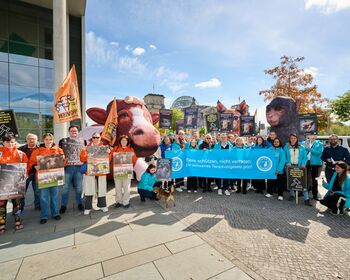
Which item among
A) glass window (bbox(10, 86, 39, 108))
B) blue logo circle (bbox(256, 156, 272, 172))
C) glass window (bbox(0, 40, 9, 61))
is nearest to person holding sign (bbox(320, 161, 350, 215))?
blue logo circle (bbox(256, 156, 272, 172))

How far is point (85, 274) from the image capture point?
242 centimetres

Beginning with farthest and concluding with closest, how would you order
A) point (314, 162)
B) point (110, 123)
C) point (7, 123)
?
point (110, 123), point (314, 162), point (7, 123)

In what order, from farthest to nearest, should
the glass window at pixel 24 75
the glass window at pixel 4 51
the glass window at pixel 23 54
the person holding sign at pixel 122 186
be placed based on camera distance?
the glass window at pixel 23 54 < the glass window at pixel 24 75 < the glass window at pixel 4 51 < the person holding sign at pixel 122 186

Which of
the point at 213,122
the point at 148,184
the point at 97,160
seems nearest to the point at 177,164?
the point at 148,184

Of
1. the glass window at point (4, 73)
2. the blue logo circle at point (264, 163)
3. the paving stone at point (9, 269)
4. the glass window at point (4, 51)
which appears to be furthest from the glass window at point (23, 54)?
the blue logo circle at point (264, 163)

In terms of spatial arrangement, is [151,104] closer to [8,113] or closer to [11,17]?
[11,17]

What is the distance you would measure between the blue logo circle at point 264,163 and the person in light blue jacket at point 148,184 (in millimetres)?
3024

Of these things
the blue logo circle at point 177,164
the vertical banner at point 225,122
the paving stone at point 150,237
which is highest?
the vertical banner at point 225,122

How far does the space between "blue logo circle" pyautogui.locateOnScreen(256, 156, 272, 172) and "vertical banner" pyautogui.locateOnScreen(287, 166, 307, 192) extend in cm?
59

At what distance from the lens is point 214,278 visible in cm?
235

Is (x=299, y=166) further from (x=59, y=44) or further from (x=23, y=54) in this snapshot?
(x=23, y=54)

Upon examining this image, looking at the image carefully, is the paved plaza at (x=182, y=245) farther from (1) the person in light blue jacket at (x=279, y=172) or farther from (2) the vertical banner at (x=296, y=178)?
(1) the person in light blue jacket at (x=279, y=172)

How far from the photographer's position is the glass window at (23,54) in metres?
14.5

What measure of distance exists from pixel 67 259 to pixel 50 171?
1807 millimetres
